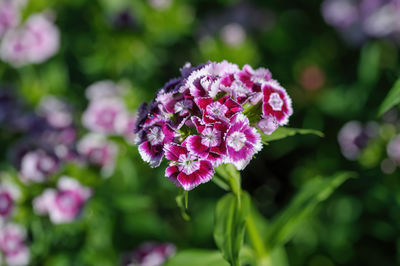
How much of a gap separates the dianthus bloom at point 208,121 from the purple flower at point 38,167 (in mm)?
1390

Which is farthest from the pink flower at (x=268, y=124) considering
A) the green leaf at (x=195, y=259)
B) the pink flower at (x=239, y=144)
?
the green leaf at (x=195, y=259)

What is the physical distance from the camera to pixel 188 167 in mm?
1726

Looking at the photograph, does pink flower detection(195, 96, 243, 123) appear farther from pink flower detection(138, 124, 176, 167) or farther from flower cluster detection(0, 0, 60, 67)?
flower cluster detection(0, 0, 60, 67)

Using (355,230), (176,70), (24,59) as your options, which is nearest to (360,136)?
(355,230)

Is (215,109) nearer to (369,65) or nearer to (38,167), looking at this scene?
(38,167)

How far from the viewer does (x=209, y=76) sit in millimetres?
1831

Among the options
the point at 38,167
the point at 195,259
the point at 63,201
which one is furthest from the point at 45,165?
the point at 195,259

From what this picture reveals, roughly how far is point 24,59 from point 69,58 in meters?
0.72

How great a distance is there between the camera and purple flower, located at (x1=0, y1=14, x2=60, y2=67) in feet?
13.8

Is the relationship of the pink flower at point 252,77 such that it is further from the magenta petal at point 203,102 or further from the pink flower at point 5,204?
the pink flower at point 5,204

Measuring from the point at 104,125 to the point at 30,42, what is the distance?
53.9 inches

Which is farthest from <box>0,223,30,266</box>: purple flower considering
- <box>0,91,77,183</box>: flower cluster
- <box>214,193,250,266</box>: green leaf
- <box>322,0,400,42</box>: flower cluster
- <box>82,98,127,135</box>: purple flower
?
<box>322,0,400,42</box>: flower cluster

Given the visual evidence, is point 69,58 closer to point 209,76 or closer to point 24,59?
point 24,59

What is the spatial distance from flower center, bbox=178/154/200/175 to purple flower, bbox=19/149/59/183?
5.41 ft
